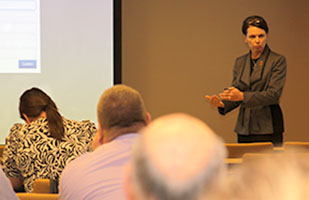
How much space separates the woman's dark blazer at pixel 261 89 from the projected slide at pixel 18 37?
90.1 inches

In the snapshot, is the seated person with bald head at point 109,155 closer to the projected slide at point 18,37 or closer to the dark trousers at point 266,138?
the dark trousers at point 266,138

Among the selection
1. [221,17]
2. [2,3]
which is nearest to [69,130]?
[2,3]

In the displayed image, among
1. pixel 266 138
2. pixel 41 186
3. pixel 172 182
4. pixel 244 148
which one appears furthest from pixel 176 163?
pixel 266 138

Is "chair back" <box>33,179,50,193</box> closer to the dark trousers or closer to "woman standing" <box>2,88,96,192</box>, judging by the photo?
"woman standing" <box>2,88,96,192</box>

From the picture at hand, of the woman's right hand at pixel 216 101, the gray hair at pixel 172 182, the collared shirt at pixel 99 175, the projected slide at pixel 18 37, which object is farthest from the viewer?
the projected slide at pixel 18 37

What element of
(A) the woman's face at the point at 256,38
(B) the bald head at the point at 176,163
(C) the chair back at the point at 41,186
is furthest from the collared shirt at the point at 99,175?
(A) the woman's face at the point at 256,38

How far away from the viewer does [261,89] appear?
4316 millimetres

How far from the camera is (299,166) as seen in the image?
446mm

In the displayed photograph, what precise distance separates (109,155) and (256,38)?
2725 mm

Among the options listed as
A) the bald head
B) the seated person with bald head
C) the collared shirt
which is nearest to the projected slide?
the seated person with bald head

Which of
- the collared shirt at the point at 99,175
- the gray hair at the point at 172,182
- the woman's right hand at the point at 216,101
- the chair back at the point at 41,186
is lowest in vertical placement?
the chair back at the point at 41,186

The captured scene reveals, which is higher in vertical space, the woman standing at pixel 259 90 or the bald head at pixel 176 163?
the bald head at pixel 176 163

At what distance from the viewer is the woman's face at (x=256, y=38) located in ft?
13.9

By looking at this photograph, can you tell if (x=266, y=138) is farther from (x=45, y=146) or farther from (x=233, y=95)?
(x=45, y=146)
